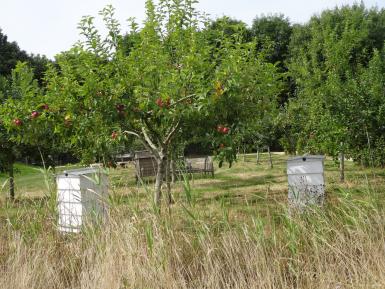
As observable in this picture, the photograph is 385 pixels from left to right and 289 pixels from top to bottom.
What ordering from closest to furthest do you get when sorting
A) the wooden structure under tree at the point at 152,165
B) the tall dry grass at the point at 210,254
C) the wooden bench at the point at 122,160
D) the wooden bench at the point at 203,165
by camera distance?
the tall dry grass at the point at 210,254 < the wooden bench at the point at 122,160 < the wooden structure under tree at the point at 152,165 < the wooden bench at the point at 203,165

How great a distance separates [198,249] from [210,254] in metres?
0.18

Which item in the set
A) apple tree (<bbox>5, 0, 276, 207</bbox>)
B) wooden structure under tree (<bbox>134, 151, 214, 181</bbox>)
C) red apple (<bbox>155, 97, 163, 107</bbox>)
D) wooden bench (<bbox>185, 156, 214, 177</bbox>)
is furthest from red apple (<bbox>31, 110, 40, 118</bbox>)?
wooden bench (<bbox>185, 156, 214, 177</bbox>)

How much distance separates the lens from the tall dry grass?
8.96 ft

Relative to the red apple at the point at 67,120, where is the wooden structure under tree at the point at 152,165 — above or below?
below

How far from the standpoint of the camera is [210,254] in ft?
9.76

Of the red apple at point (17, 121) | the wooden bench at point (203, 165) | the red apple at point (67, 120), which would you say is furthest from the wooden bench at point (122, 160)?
the wooden bench at point (203, 165)

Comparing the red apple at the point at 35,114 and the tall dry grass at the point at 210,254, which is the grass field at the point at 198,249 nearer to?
the tall dry grass at the point at 210,254

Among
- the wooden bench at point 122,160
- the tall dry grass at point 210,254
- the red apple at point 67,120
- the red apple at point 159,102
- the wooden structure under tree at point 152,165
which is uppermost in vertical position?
the red apple at point 159,102

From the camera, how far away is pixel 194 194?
10.2 feet

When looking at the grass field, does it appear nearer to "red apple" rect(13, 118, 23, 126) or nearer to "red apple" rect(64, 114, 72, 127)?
"red apple" rect(64, 114, 72, 127)

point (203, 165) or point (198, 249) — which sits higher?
point (203, 165)

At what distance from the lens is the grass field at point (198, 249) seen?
2744 mm

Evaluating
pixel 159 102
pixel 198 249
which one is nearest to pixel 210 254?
pixel 198 249

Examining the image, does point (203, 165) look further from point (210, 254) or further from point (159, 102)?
point (210, 254)
